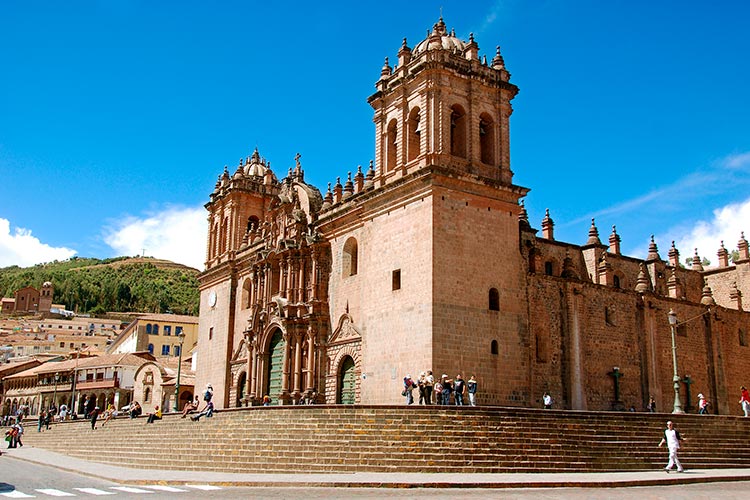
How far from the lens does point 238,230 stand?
4209cm

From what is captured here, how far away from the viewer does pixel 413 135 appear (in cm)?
2905

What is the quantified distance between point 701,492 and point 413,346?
11.7m

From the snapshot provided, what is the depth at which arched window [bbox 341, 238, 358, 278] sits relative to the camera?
31453 millimetres

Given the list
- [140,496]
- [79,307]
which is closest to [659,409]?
[140,496]

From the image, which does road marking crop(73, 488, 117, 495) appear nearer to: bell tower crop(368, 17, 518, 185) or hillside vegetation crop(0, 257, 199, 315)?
bell tower crop(368, 17, 518, 185)

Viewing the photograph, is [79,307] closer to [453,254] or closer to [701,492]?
[453,254]

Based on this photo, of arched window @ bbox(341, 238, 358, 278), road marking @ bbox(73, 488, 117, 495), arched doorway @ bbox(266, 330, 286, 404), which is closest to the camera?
road marking @ bbox(73, 488, 117, 495)

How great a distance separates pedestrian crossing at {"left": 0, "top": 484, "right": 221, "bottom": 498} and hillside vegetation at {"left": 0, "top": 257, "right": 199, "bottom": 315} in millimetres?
114064

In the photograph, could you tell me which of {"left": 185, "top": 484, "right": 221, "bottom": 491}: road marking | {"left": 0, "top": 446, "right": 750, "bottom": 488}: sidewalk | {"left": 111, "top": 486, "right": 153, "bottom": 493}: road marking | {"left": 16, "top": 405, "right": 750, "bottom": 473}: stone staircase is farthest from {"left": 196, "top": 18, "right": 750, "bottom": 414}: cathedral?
{"left": 111, "top": 486, "right": 153, "bottom": 493}: road marking

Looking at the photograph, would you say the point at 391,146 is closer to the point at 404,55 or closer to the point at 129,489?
the point at 404,55

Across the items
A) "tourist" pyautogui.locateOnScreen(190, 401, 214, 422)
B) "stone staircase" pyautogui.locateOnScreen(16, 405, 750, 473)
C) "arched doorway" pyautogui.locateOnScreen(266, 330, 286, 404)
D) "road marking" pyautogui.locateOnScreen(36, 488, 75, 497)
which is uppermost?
"arched doorway" pyautogui.locateOnScreen(266, 330, 286, 404)

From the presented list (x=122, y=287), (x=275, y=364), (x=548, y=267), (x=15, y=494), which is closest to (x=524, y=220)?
(x=548, y=267)

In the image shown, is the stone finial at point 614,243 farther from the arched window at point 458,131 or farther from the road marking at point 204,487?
the road marking at point 204,487

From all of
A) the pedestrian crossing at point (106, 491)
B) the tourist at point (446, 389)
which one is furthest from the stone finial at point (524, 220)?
the pedestrian crossing at point (106, 491)
